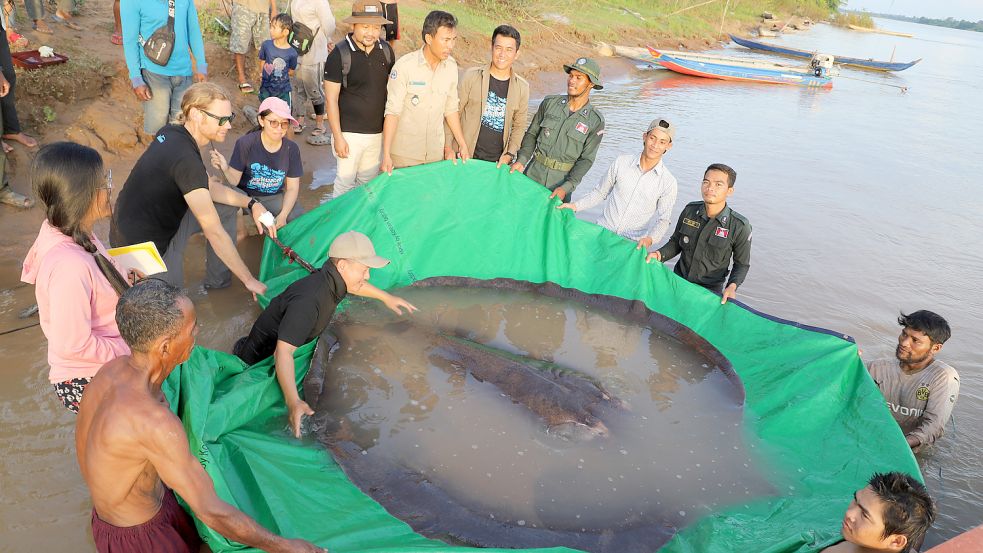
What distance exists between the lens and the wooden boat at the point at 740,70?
19.1 metres

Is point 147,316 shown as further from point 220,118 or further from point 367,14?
point 367,14

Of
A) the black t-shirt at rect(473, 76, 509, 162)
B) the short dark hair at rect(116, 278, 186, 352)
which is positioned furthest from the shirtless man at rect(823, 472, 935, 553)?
the black t-shirt at rect(473, 76, 509, 162)

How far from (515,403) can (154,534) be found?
2023 mm

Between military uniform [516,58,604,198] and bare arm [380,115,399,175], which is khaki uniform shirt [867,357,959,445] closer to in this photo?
military uniform [516,58,604,198]

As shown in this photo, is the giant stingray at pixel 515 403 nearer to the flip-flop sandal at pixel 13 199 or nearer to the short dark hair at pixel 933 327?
the short dark hair at pixel 933 327

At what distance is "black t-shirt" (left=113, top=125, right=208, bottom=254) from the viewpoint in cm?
354

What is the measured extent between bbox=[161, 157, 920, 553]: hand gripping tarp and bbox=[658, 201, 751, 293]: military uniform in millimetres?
269

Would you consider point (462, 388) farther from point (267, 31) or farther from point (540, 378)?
point (267, 31)

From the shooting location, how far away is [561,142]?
5.17 metres

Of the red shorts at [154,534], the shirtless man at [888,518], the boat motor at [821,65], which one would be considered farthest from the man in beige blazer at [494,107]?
the boat motor at [821,65]

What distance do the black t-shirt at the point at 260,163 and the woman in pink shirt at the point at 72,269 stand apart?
7.50ft

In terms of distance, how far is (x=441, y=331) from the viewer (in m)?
4.44

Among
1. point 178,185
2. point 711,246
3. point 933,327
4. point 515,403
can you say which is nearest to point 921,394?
point 933,327

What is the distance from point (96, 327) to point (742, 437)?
3.37 meters
